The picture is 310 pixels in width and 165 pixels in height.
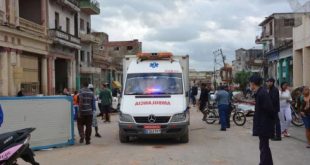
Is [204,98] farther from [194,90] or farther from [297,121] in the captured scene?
[194,90]

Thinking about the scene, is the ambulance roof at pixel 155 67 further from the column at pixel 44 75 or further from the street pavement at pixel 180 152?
the column at pixel 44 75

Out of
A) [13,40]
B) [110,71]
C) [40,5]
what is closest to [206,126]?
[13,40]

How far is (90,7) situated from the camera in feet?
158

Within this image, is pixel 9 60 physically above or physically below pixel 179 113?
above

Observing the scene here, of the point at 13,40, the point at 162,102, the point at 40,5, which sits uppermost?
the point at 40,5

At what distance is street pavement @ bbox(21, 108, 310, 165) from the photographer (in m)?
11.0

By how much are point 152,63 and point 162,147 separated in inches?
137

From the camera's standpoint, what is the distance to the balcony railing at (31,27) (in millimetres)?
29694

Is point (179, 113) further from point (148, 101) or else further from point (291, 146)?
point (291, 146)

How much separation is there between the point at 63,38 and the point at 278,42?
35.1 meters

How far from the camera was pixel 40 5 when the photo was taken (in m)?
34.3

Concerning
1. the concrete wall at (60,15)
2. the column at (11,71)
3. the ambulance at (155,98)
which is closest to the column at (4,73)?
the column at (11,71)

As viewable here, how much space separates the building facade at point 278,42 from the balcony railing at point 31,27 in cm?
2476

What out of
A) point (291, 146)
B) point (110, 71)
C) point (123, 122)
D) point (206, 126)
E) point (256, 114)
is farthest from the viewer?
point (110, 71)
